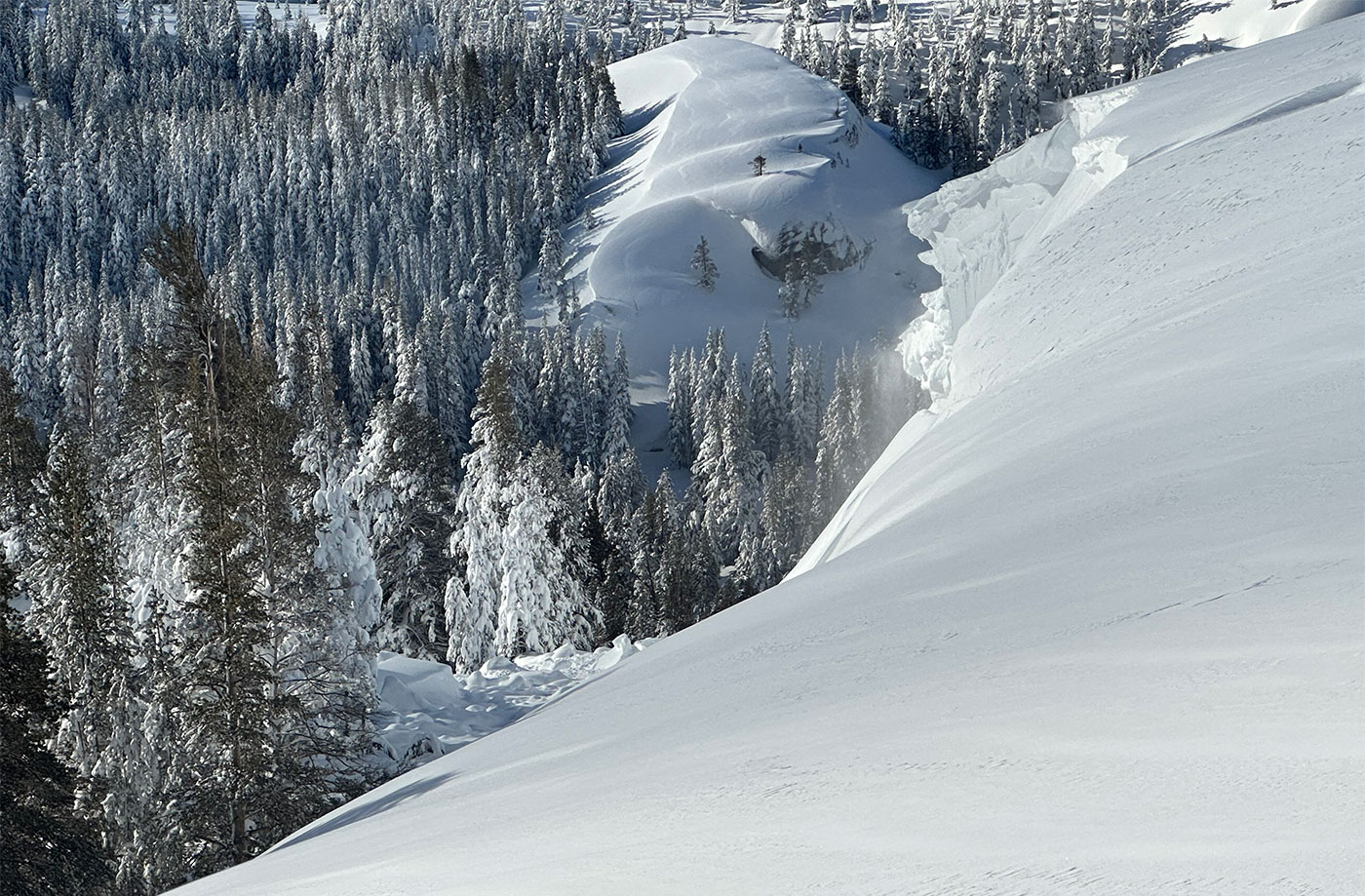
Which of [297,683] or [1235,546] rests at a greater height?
[1235,546]

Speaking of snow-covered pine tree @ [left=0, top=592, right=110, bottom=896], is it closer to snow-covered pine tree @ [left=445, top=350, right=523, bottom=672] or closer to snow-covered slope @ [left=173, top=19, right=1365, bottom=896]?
snow-covered slope @ [left=173, top=19, right=1365, bottom=896]

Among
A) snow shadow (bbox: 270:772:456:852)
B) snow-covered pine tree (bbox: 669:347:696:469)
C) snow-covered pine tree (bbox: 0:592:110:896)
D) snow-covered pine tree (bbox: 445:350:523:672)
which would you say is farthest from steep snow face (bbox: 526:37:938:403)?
snow shadow (bbox: 270:772:456:852)

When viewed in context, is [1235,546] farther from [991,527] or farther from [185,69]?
[185,69]

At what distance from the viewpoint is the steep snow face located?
96.2 metres

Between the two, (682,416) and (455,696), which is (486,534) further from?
(682,416)

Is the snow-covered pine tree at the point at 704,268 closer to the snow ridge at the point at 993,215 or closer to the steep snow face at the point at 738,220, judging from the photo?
the steep snow face at the point at 738,220

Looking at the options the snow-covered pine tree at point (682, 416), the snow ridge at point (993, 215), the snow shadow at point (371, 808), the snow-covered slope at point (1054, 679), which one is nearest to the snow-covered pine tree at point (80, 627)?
the snow shadow at point (371, 808)

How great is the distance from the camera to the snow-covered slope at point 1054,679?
8.89 ft

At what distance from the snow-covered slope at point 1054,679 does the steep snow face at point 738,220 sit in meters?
79.4

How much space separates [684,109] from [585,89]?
1188cm

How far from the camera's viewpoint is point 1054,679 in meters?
3.73

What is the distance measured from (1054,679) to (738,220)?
335ft

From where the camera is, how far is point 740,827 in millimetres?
3395

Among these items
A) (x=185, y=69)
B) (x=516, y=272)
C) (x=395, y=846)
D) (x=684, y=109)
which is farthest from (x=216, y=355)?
(x=185, y=69)
